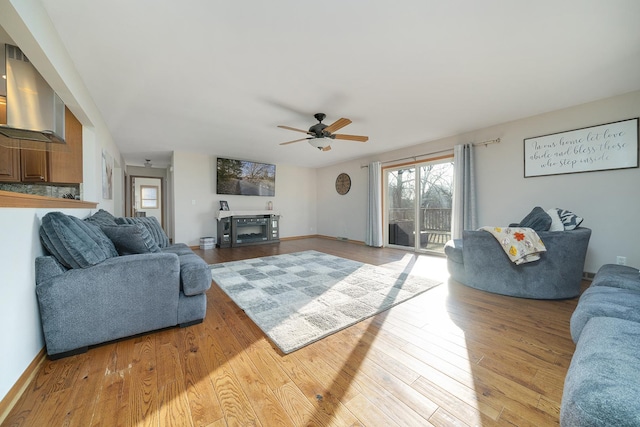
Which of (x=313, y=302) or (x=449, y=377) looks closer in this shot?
(x=449, y=377)

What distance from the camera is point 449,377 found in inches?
53.8

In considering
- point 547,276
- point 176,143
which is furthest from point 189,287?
point 176,143

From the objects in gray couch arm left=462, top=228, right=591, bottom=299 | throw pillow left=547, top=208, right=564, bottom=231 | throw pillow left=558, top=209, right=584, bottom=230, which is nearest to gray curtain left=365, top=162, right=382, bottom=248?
gray couch arm left=462, top=228, right=591, bottom=299

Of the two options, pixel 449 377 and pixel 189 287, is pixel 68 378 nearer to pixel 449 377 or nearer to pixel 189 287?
pixel 189 287

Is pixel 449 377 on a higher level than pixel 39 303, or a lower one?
lower

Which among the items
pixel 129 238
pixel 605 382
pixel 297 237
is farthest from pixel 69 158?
pixel 297 237

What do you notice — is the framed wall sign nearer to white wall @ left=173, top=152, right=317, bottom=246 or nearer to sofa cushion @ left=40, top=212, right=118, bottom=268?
sofa cushion @ left=40, top=212, right=118, bottom=268

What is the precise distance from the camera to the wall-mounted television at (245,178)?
5953 mm

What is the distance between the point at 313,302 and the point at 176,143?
14.5 feet

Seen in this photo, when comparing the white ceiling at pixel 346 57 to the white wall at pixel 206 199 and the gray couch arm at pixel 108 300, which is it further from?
the white wall at pixel 206 199

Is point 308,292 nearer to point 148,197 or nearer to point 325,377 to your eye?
point 325,377

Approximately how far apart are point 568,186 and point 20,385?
5501 millimetres

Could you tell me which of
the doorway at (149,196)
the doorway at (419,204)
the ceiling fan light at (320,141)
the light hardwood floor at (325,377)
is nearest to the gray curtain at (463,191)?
the doorway at (419,204)

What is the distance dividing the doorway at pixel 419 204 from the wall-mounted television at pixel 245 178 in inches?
127
